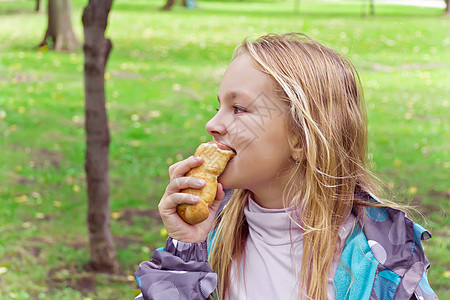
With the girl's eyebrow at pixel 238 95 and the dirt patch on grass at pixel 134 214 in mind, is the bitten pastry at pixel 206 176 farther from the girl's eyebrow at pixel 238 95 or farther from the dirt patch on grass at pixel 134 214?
the dirt patch on grass at pixel 134 214

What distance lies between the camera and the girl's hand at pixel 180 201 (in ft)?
5.59

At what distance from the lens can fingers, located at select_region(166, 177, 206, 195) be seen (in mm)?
1678

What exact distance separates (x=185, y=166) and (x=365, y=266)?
→ 584 millimetres

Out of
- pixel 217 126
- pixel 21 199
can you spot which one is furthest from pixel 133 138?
pixel 217 126

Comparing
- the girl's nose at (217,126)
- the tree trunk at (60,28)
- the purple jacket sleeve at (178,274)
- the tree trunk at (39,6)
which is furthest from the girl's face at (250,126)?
the tree trunk at (39,6)

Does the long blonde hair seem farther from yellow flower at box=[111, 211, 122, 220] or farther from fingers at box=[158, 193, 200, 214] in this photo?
yellow flower at box=[111, 211, 122, 220]

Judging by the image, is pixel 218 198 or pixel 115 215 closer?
pixel 218 198

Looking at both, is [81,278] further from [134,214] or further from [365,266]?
[365,266]

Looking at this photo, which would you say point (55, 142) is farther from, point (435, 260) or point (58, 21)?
point (58, 21)

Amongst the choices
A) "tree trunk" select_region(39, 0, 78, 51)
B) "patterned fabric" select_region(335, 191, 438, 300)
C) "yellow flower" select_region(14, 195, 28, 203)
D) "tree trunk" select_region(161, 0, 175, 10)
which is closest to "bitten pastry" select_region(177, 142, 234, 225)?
"patterned fabric" select_region(335, 191, 438, 300)

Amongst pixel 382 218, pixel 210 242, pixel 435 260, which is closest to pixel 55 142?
pixel 435 260

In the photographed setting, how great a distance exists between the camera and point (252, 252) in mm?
1825

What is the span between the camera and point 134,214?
5152 mm

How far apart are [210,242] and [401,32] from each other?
16840mm
